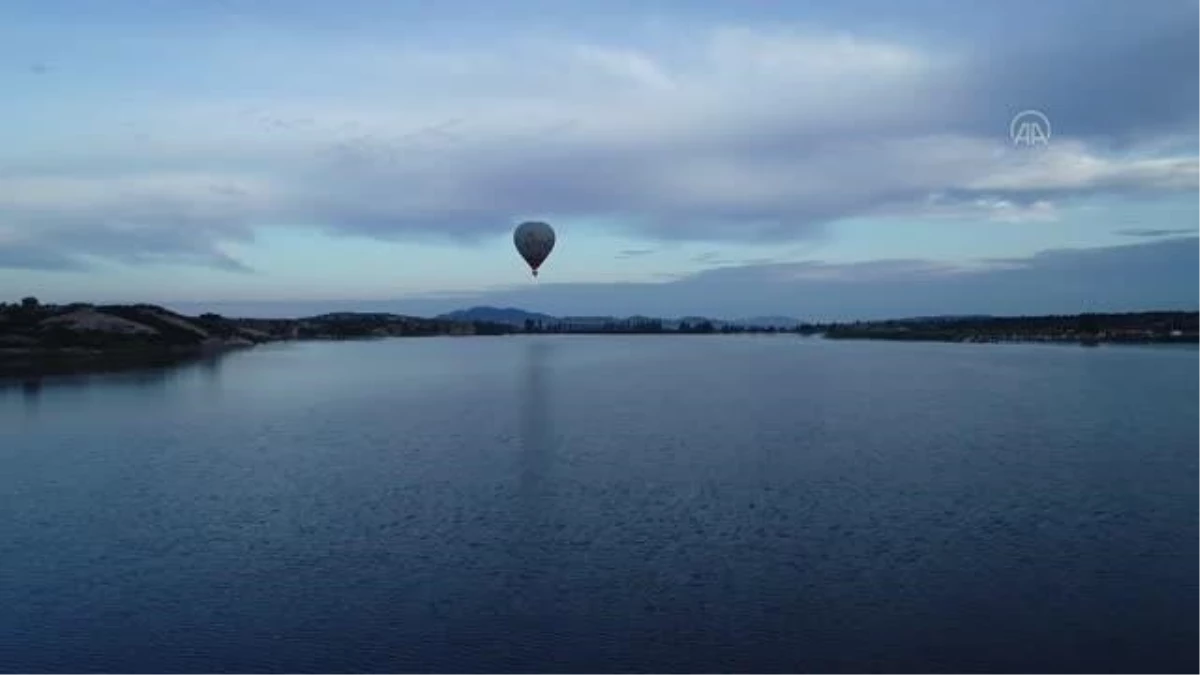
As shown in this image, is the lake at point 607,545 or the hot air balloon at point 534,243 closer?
the lake at point 607,545

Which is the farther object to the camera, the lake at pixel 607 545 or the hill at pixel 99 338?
the hill at pixel 99 338

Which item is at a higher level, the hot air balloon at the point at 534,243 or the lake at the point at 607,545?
the hot air balloon at the point at 534,243

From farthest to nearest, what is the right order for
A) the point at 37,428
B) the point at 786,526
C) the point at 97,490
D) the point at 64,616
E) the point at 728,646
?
the point at 37,428
the point at 97,490
the point at 786,526
the point at 64,616
the point at 728,646

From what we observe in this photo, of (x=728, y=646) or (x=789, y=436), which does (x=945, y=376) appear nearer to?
(x=789, y=436)

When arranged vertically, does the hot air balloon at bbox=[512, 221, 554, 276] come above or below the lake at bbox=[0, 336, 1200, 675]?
above

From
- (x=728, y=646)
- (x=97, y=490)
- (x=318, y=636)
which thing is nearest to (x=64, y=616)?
(x=318, y=636)

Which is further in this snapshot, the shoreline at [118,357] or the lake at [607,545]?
the shoreline at [118,357]
